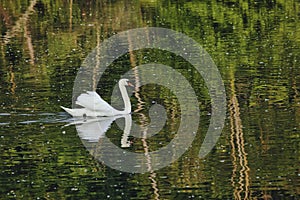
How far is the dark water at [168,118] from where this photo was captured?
10.6m

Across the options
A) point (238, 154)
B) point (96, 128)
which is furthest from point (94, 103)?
point (238, 154)

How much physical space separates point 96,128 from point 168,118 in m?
1.12

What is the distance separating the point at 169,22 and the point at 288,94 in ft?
46.2

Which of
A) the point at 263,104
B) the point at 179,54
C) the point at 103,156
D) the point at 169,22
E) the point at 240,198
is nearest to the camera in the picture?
the point at 240,198

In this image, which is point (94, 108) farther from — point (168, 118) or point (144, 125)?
point (168, 118)

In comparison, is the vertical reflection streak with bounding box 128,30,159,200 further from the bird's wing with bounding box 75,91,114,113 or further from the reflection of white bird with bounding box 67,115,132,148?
the bird's wing with bounding box 75,91,114,113

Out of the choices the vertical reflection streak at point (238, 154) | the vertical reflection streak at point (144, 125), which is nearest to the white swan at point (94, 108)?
the vertical reflection streak at point (144, 125)

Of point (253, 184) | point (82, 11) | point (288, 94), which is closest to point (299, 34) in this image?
point (288, 94)

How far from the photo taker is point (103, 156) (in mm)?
11875

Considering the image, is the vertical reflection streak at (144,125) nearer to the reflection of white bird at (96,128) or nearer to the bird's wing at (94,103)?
the reflection of white bird at (96,128)

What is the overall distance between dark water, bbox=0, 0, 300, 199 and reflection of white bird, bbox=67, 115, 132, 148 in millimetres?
138

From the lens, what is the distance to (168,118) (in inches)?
546

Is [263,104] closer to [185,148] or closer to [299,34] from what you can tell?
[185,148]

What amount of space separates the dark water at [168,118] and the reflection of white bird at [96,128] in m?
0.14
